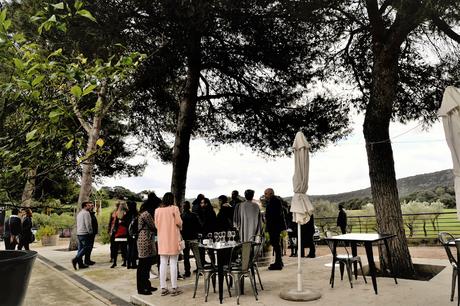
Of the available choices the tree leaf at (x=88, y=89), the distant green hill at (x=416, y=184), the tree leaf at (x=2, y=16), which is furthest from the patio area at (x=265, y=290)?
the distant green hill at (x=416, y=184)

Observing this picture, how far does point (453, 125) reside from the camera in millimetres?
4488

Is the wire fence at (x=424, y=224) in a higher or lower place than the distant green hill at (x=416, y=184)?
lower

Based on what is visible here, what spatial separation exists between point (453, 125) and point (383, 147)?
2475 mm

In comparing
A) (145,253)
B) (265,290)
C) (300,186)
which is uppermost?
(300,186)

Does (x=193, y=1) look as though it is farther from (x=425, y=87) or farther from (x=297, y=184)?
(x=425, y=87)

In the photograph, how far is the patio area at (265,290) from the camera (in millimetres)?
4906

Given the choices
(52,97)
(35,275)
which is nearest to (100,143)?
(52,97)

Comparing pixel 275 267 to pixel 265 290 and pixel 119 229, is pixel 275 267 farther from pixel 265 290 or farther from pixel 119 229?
pixel 119 229

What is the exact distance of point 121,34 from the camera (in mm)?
7211

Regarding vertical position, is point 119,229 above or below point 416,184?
below

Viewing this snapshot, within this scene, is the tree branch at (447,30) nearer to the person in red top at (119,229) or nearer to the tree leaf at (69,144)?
the tree leaf at (69,144)

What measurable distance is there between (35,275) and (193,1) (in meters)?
7.11

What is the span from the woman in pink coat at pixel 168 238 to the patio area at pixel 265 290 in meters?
0.25

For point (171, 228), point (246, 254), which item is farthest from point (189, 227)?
point (246, 254)
